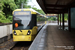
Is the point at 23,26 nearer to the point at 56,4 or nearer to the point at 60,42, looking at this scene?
the point at 60,42

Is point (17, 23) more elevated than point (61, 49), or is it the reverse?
point (17, 23)

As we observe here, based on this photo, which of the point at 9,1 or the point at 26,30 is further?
the point at 9,1

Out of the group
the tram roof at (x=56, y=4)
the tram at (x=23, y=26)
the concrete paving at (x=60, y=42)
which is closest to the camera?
the concrete paving at (x=60, y=42)

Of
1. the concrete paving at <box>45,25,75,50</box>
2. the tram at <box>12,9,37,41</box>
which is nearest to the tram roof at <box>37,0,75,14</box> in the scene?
the tram at <box>12,9,37,41</box>

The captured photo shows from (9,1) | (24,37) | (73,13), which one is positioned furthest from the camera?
(9,1)

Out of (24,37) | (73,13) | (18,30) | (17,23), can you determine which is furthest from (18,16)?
(73,13)

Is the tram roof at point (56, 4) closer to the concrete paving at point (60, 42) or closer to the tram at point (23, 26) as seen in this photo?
the tram at point (23, 26)

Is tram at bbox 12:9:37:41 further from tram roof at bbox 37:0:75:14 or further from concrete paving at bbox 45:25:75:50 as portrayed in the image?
concrete paving at bbox 45:25:75:50

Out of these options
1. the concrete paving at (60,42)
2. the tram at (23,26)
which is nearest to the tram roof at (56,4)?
the tram at (23,26)

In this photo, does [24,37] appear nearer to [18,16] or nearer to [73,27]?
[18,16]

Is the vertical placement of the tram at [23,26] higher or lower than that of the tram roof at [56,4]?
lower

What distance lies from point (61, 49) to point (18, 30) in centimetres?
491

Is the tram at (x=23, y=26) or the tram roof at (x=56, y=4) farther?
the tram roof at (x=56, y=4)

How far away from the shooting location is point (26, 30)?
33.5 ft
